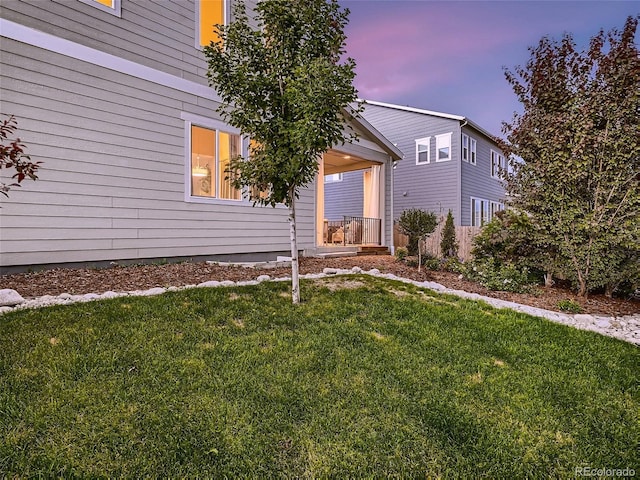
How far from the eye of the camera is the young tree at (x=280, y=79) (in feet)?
11.9

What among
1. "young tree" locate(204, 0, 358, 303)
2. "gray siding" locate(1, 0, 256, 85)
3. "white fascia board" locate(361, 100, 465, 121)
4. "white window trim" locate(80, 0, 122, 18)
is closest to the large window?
"white fascia board" locate(361, 100, 465, 121)

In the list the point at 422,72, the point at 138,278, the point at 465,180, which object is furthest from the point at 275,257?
the point at 422,72

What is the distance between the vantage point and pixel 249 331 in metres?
3.24

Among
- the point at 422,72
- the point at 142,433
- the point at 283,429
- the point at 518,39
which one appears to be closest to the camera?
the point at 142,433

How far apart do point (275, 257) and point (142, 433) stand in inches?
246

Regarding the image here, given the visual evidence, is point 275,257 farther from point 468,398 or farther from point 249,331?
point 468,398

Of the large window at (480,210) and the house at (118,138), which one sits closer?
the house at (118,138)

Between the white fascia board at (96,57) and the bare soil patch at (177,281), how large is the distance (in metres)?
3.25

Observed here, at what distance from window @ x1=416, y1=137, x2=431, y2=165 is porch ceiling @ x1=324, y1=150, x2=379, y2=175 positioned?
5180 millimetres

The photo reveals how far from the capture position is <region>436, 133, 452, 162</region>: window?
15.4 meters

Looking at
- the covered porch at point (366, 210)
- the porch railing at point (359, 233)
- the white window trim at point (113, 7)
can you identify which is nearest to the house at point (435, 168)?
the covered porch at point (366, 210)

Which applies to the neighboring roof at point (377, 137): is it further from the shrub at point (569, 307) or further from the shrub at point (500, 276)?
the shrub at point (569, 307)

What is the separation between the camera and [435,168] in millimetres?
15844

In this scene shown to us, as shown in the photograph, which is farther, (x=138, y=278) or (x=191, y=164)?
(x=191, y=164)
